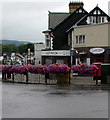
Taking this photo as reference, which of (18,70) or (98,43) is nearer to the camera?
(18,70)

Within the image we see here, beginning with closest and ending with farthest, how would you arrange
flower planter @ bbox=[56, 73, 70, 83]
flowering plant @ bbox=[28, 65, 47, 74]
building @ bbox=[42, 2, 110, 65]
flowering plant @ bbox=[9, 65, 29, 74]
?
flower planter @ bbox=[56, 73, 70, 83] < flowering plant @ bbox=[28, 65, 47, 74] < flowering plant @ bbox=[9, 65, 29, 74] < building @ bbox=[42, 2, 110, 65]

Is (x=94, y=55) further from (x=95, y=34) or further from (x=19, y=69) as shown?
(x=19, y=69)

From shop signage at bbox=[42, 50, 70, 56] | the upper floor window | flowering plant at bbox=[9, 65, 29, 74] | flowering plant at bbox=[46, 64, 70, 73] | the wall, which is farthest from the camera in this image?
the upper floor window

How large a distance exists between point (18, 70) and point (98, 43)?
1384 centimetres

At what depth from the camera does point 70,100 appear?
41.0ft

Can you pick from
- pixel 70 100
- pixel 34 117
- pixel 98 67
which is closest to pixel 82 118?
pixel 34 117

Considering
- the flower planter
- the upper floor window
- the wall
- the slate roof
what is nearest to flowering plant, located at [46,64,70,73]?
the flower planter


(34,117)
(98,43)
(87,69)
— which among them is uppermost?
(98,43)

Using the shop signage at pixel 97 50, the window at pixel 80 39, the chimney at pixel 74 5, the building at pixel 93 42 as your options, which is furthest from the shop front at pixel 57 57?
the chimney at pixel 74 5

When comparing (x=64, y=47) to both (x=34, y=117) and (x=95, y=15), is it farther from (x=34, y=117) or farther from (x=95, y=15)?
(x=34, y=117)

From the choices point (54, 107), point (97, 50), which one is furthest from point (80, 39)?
point (54, 107)

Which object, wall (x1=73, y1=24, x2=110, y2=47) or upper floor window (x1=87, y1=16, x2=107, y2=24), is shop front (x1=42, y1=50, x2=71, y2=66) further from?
upper floor window (x1=87, y1=16, x2=107, y2=24)

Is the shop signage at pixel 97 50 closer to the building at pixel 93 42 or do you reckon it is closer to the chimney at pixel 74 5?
the building at pixel 93 42

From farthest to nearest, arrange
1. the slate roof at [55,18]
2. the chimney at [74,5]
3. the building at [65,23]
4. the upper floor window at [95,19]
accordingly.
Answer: the chimney at [74,5] → the slate roof at [55,18] → the building at [65,23] → the upper floor window at [95,19]
